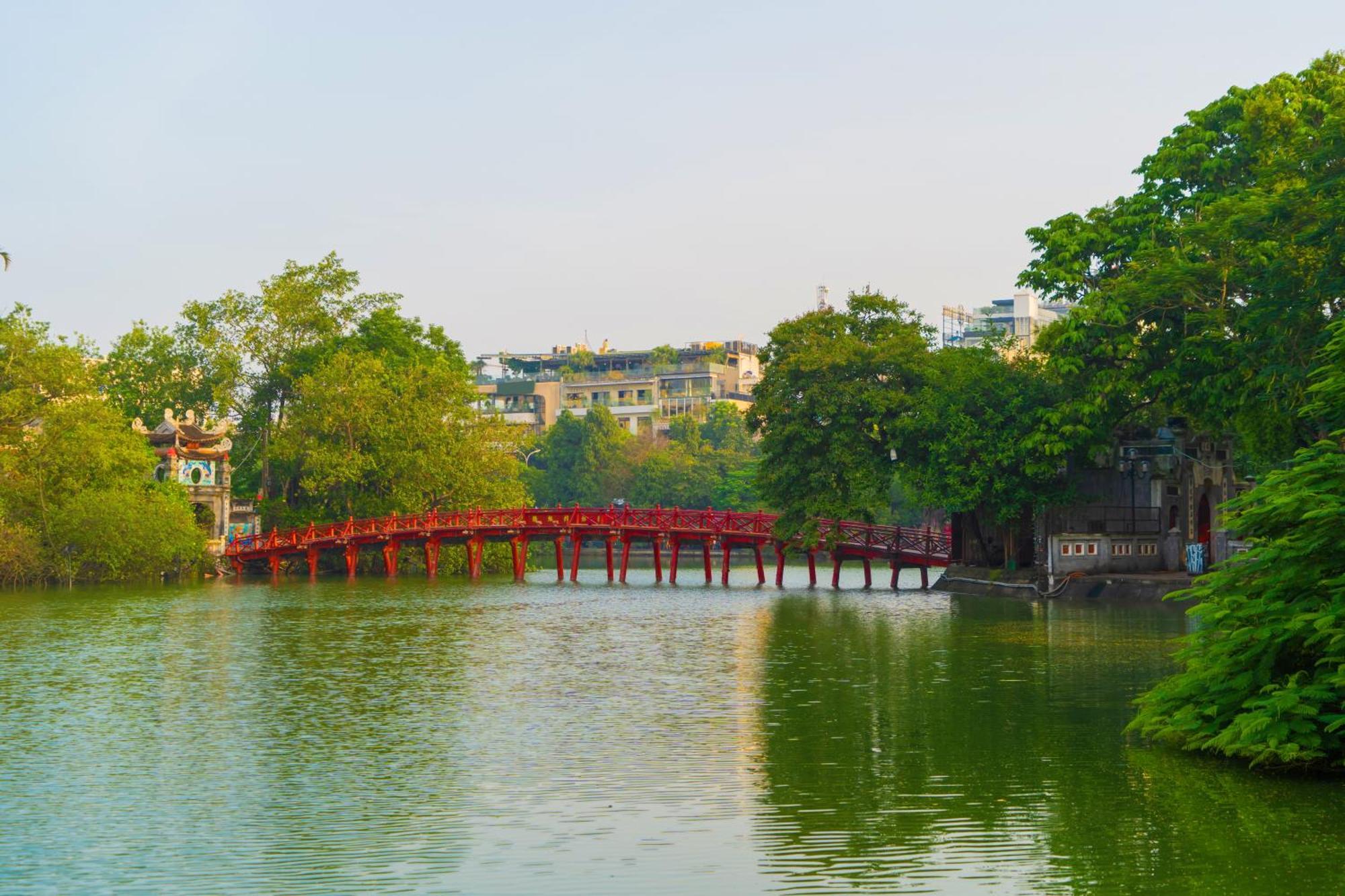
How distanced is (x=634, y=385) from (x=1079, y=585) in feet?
322

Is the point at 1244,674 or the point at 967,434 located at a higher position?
the point at 967,434

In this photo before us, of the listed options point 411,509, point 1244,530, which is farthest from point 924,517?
point 1244,530

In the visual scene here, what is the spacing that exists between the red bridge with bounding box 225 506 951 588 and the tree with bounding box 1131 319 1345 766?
3918 centimetres

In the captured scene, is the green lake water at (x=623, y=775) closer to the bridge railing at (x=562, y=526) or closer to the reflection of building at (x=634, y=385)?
the bridge railing at (x=562, y=526)

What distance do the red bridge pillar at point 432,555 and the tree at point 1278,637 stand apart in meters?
46.9

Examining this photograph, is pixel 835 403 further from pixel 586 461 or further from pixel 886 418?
pixel 586 461

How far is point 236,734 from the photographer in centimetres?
1897

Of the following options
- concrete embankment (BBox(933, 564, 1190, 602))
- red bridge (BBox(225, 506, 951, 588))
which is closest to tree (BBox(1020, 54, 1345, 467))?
concrete embankment (BBox(933, 564, 1190, 602))

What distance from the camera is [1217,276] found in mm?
38500

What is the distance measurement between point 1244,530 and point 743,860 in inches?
308

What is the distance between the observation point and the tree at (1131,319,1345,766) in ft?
49.3

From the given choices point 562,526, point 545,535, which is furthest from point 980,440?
point 545,535

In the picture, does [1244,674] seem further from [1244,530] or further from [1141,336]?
[1141,336]

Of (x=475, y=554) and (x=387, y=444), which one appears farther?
(x=387, y=444)
